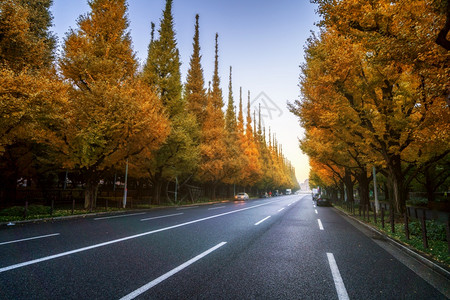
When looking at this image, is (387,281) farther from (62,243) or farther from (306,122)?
(306,122)

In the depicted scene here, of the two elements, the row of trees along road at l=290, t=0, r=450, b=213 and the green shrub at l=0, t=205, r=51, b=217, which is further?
the green shrub at l=0, t=205, r=51, b=217

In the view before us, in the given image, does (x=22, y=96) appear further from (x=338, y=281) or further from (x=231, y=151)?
(x=231, y=151)

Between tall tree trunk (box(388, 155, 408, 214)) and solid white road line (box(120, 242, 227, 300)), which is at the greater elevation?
tall tree trunk (box(388, 155, 408, 214))

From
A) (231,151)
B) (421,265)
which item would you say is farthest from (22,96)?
(231,151)

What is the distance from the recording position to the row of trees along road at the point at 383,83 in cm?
512

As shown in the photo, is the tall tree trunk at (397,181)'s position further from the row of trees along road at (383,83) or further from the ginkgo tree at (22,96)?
the ginkgo tree at (22,96)

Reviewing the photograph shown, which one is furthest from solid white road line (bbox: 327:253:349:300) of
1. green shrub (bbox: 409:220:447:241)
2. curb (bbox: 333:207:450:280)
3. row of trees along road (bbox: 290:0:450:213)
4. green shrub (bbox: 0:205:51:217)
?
green shrub (bbox: 0:205:51:217)

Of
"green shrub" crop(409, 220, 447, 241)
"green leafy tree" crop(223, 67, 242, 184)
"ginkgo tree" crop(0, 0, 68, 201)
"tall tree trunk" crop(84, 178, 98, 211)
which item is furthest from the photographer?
"green leafy tree" crop(223, 67, 242, 184)

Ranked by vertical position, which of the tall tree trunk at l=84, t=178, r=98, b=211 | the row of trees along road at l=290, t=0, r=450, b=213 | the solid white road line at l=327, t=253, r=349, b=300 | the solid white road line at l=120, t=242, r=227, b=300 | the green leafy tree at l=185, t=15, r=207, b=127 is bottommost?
the solid white road line at l=327, t=253, r=349, b=300

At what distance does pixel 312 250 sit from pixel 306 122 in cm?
924

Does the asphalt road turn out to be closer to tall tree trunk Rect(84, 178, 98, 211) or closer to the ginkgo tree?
the ginkgo tree

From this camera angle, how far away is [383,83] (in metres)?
10.1

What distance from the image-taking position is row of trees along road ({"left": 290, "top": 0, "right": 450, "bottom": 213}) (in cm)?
512

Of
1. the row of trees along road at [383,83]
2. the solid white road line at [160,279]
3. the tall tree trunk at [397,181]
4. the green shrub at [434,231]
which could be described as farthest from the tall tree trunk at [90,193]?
the tall tree trunk at [397,181]
